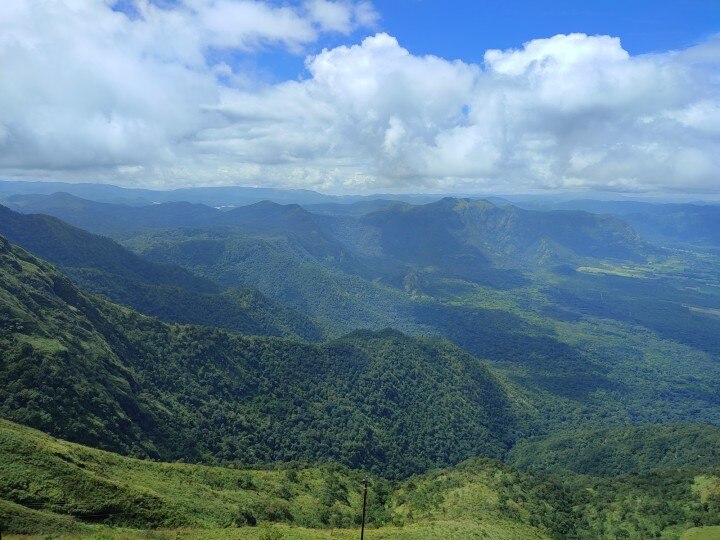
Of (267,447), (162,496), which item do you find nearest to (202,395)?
(267,447)

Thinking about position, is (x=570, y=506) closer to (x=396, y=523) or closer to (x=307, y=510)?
(x=396, y=523)

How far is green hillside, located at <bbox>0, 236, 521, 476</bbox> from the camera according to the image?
93.7 metres

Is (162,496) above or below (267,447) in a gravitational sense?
above

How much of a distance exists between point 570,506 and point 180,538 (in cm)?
8565

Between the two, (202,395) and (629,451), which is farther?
(629,451)

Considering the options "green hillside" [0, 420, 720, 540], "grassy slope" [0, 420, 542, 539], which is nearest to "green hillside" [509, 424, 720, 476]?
"green hillside" [0, 420, 720, 540]

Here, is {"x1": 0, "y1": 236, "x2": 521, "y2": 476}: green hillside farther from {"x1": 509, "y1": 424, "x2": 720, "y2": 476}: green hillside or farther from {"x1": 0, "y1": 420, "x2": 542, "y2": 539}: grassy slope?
{"x1": 509, "y1": 424, "x2": 720, "y2": 476}: green hillside

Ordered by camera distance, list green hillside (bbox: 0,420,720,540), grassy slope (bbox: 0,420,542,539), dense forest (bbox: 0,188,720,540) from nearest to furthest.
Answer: grassy slope (bbox: 0,420,542,539) → green hillside (bbox: 0,420,720,540) → dense forest (bbox: 0,188,720,540)

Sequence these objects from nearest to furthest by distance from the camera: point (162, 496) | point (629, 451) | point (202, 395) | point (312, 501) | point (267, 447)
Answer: point (162, 496) → point (312, 501) → point (267, 447) → point (202, 395) → point (629, 451)

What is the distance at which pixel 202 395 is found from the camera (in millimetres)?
142625

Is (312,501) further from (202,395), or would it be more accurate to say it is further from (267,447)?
(202,395)

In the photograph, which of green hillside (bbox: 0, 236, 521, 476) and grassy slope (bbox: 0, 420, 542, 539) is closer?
grassy slope (bbox: 0, 420, 542, 539)

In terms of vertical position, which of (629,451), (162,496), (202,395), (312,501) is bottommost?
(629,451)

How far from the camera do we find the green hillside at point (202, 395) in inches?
3688
